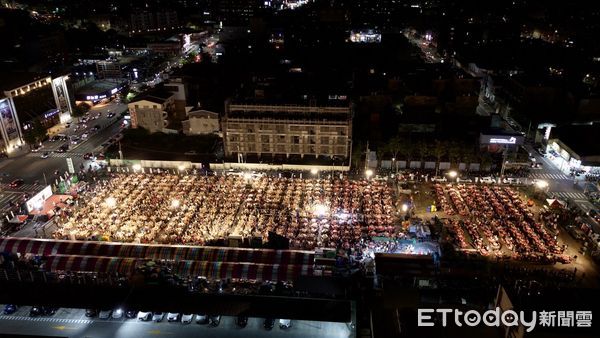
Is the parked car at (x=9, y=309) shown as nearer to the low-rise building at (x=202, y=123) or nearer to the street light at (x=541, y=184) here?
the low-rise building at (x=202, y=123)

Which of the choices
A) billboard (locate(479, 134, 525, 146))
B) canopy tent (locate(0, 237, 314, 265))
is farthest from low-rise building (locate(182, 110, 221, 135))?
billboard (locate(479, 134, 525, 146))

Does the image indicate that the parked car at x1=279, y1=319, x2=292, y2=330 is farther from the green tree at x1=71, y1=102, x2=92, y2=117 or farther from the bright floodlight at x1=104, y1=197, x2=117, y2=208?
the green tree at x1=71, y1=102, x2=92, y2=117

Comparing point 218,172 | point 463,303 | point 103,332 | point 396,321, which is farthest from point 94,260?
point 463,303

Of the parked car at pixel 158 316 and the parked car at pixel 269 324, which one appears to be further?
the parked car at pixel 158 316

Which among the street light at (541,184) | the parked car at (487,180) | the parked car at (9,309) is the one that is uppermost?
the street light at (541,184)

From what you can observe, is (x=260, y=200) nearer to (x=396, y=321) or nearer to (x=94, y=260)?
(x=94, y=260)

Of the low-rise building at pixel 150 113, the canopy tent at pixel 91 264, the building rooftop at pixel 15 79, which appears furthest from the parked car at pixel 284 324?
the building rooftop at pixel 15 79
